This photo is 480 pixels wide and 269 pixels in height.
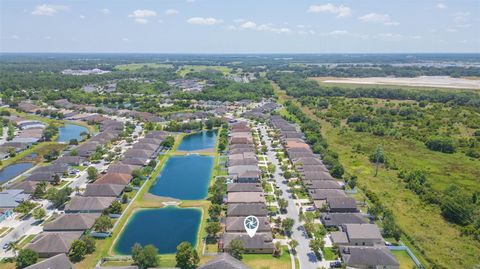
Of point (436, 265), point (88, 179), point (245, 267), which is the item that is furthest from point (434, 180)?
point (88, 179)

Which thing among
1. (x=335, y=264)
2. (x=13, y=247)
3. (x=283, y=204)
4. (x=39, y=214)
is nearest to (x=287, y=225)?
(x=283, y=204)

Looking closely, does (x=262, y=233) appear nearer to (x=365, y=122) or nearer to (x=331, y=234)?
(x=331, y=234)

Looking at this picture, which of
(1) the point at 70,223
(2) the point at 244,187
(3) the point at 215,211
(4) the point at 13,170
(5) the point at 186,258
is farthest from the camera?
(4) the point at 13,170

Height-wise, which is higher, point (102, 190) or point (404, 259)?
point (102, 190)

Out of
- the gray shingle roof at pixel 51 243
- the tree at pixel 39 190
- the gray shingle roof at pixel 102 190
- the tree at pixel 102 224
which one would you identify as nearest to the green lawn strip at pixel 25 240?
the gray shingle roof at pixel 51 243

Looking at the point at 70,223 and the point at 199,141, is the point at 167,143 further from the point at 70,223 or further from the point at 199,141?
the point at 70,223

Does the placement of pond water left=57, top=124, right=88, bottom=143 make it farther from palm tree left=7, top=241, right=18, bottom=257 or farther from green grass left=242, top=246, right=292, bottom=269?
green grass left=242, top=246, right=292, bottom=269

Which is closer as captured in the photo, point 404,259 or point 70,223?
point 404,259

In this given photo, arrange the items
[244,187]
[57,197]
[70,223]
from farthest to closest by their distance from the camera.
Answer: [244,187], [57,197], [70,223]
